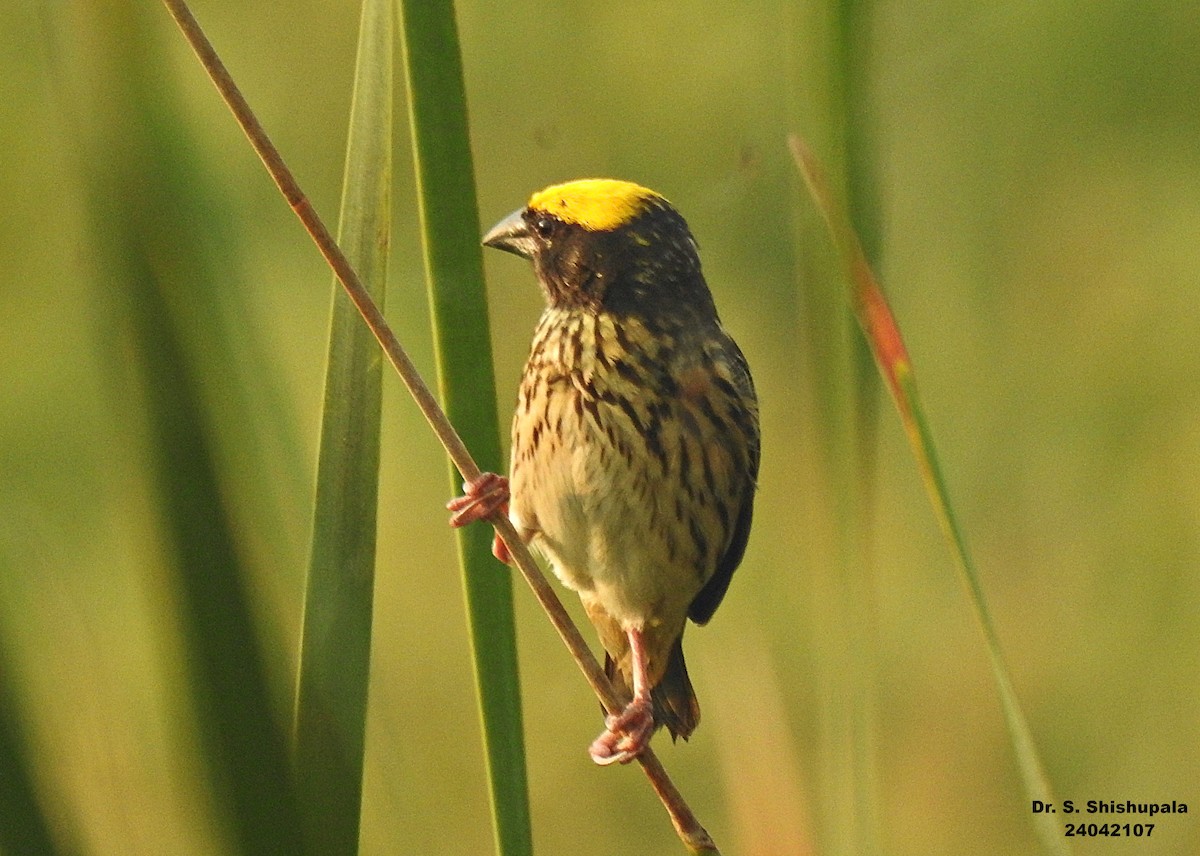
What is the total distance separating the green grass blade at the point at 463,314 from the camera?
1672 mm

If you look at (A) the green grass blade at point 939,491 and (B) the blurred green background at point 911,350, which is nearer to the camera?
(A) the green grass blade at point 939,491

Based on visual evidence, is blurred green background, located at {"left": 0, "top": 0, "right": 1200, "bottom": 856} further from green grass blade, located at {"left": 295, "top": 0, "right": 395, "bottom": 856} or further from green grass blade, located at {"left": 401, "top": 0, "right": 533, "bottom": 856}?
green grass blade, located at {"left": 295, "top": 0, "right": 395, "bottom": 856}

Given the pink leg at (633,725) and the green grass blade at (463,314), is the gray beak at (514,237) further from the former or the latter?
the green grass blade at (463,314)

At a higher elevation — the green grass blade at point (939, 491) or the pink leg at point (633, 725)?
the green grass blade at point (939, 491)

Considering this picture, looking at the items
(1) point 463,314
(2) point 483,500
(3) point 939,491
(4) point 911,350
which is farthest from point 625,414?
(4) point 911,350

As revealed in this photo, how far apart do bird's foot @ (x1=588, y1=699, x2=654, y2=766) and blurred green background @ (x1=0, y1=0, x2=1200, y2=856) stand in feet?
1.59

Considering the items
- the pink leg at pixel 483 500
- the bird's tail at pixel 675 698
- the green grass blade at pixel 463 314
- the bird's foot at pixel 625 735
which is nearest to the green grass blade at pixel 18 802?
the green grass blade at pixel 463 314

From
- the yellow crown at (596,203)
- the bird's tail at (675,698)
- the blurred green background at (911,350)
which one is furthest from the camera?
the blurred green background at (911,350)

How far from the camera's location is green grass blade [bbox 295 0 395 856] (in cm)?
150

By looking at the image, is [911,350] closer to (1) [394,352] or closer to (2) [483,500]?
(2) [483,500]

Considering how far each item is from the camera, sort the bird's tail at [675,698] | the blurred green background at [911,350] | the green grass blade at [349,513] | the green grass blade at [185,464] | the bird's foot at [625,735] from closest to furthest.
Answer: the green grass blade at [185,464]
the green grass blade at [349,513]
the bird's foot at [625,735]
the bird's tail at [675,698]
the blurred green background at [911,350]

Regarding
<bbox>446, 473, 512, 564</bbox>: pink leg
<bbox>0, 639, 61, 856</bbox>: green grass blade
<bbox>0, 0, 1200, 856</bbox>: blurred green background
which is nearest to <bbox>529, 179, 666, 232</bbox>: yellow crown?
<bbox>446, 473, 512, 564</bbox>: pink leg

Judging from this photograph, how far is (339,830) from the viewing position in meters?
1.49

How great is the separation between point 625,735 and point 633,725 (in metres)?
0.09
